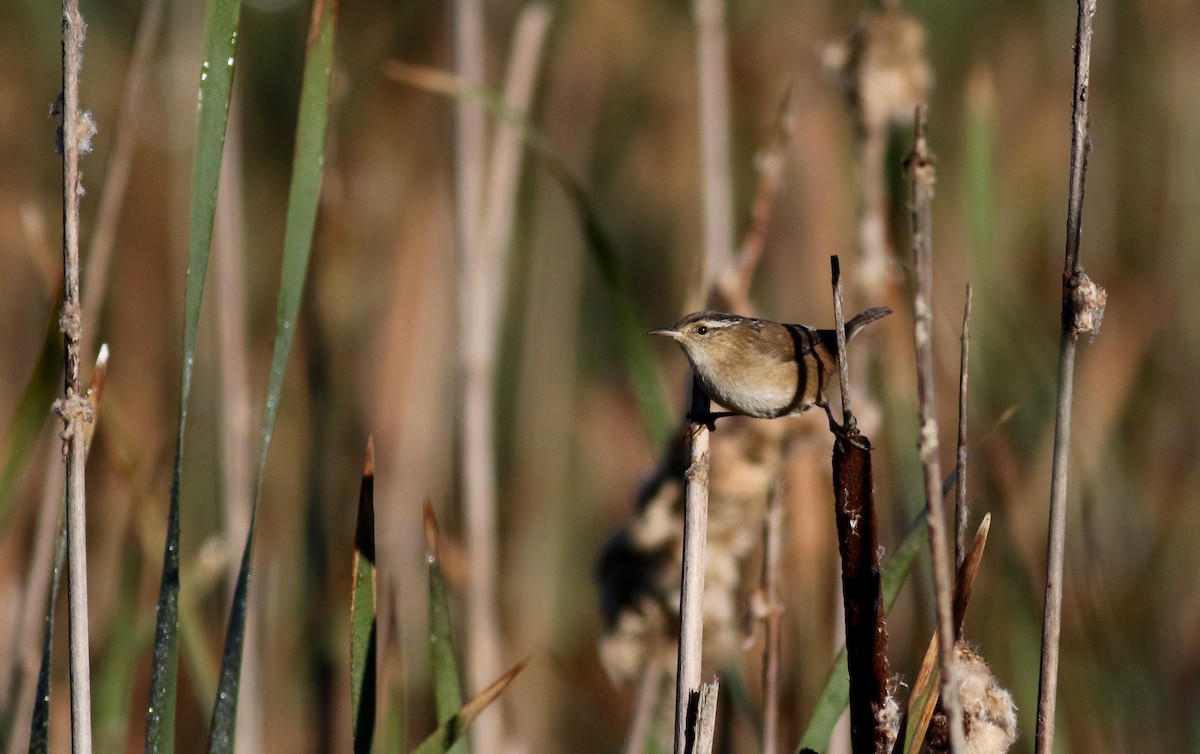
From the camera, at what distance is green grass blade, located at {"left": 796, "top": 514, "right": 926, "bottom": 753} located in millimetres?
1396

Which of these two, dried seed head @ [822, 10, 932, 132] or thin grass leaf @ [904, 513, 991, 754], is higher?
dried seed head @ [822, 10, 932, 132]

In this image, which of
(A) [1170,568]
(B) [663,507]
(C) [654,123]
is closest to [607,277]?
(B) [663,507]

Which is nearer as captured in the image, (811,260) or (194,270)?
(194,270)

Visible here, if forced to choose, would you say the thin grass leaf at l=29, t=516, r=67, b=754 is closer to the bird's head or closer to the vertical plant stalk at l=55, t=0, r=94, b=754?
the vertical plant stalk at l=55, t=0, r=94, b=754

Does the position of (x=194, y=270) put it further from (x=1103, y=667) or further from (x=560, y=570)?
(x=560, y=570)

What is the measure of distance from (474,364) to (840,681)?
1.42m

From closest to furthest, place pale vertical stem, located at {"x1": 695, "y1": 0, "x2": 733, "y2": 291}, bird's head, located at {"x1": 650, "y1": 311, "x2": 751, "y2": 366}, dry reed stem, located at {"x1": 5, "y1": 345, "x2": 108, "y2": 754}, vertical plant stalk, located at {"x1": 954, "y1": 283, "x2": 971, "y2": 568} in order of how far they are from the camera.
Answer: vertical plant stalk, located at {"x1": 954, "y1": 283, "x2": 971, "y2": 568} → bird's head, located at {"x1": 650, "y1": 311, "x2": 751, "y2": 366} → dry reed stem, located at {"x1": 5, "y1": 345, "x2": 108, "y2": 754} → pale vertical stem, located at {"x1": 695, "y1": 0, "x2": 733, "y2": 291}

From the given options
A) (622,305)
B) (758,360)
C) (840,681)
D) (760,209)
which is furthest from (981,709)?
(760,209)

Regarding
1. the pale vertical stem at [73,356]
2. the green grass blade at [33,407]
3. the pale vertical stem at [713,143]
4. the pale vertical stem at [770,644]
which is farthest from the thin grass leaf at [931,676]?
the pale vertical stem at [713,143]

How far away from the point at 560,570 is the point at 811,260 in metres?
1.16

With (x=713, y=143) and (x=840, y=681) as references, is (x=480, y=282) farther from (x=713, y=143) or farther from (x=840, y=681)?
(x=840, y=681)

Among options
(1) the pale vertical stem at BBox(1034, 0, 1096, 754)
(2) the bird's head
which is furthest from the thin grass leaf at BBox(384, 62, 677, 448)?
(1) the pale vertical stem at BBox(1034, 0, 1096, 754)

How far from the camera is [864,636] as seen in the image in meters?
1.21

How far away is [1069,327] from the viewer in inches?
47.3
